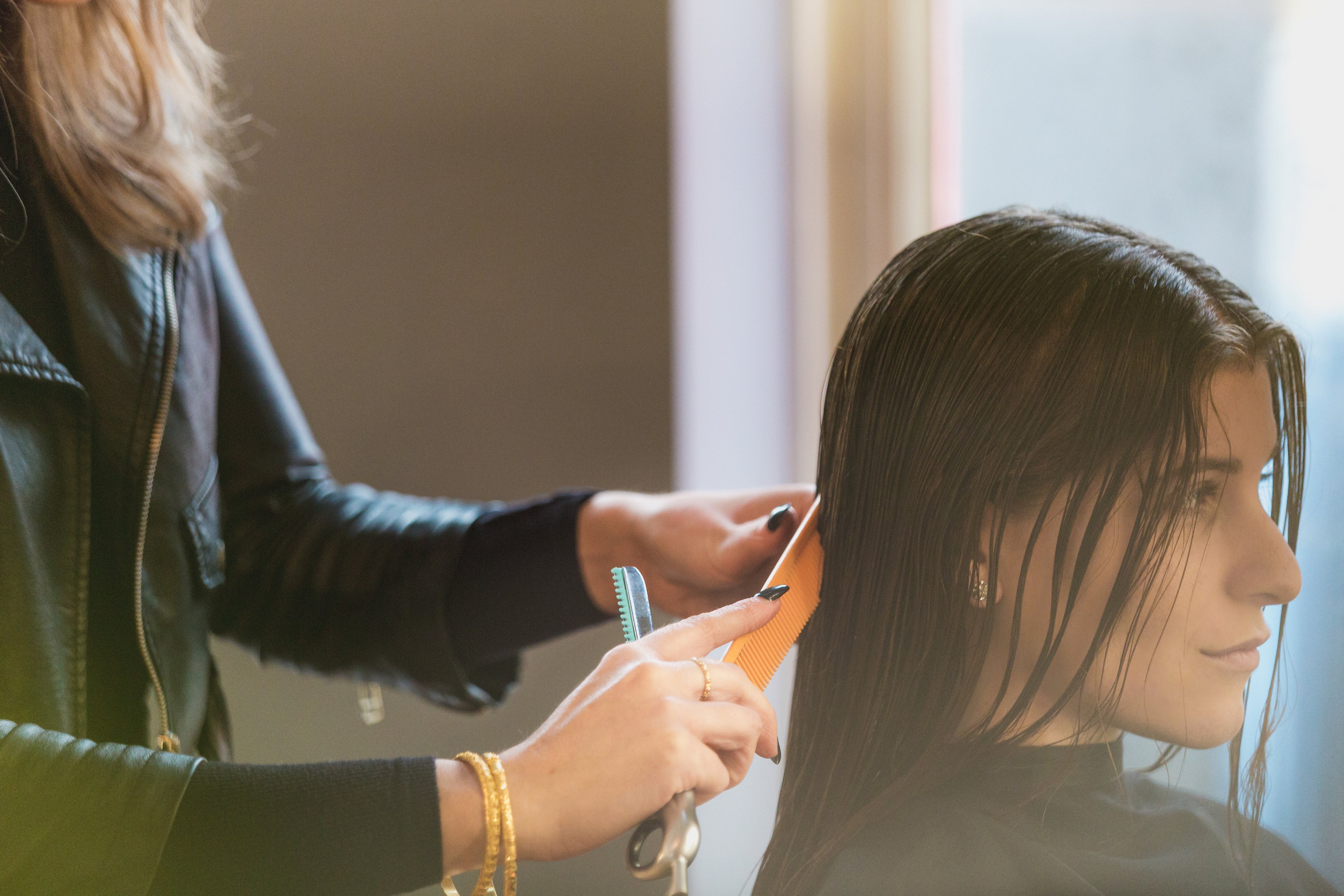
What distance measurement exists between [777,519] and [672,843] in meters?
0.21

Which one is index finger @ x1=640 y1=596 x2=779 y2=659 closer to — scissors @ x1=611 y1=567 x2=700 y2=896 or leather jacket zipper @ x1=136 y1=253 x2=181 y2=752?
scissors @ x1=611 y1=567 x2=700 y2=896

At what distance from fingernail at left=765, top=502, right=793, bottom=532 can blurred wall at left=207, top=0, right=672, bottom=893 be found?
28cm

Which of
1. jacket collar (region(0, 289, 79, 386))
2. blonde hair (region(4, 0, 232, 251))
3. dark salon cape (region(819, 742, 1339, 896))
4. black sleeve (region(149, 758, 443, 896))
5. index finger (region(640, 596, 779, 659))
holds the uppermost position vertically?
blonde hair (region(4, 0, 232, 251))

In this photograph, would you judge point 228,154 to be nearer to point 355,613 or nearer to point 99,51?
point 99,51

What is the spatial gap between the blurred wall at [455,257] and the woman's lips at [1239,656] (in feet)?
1.44

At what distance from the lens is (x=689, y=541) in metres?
0.55

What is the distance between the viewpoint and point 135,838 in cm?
35

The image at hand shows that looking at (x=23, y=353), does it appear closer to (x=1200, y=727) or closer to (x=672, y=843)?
(x=672, y=843)

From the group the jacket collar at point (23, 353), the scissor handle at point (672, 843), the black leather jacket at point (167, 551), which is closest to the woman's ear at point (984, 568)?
the scissor handle at point (672, 843)

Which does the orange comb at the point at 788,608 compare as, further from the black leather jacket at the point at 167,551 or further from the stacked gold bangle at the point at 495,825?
the black leather jacket at the point at 167,551

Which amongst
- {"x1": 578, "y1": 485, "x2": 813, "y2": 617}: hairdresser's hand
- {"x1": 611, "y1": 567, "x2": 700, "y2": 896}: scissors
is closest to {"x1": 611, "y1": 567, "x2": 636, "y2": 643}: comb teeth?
{"x1": 611, "y1": 567, "x2": 700, "y2": 896}: scissors

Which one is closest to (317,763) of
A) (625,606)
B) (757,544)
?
(625,606)

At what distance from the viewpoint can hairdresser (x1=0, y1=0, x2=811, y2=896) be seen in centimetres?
35

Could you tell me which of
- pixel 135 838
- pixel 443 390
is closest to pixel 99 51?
pixel 443 390
